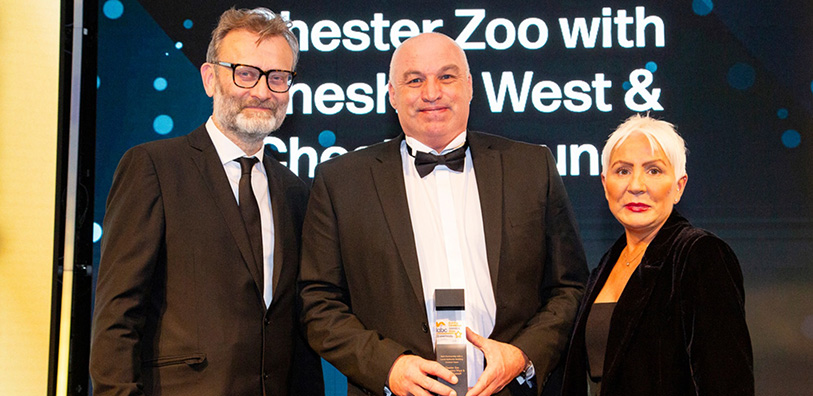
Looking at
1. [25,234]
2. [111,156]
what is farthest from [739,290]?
[25,234]

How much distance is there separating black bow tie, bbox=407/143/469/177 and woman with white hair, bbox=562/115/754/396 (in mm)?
560

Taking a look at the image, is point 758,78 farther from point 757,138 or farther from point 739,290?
point 739,290

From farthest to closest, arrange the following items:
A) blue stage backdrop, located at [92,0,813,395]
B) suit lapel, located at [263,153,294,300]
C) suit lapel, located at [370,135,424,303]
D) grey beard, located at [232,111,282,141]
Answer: blue stage backdrop, located at [92,0,813,395] → grey beard, located at [232,111,282,141] → suit lapel, located at [263,153,294,300] → suit lapel, located at [370,135,424,303]

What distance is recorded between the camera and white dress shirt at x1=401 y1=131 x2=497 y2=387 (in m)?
2.65

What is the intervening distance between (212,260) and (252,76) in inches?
30.9

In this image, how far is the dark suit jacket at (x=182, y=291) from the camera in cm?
245

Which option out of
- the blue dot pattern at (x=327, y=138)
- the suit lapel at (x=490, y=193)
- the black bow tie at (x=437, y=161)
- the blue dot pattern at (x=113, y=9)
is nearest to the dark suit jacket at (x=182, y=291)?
the black bow tie at (x=437, y=161)

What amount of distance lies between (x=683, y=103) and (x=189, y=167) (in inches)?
119

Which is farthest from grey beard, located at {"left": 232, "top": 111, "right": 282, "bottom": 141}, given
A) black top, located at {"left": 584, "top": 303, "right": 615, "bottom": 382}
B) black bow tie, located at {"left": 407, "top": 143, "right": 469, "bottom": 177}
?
black top, located at {"left": 584, "top": 303, "right": 615, "bottom": 382}

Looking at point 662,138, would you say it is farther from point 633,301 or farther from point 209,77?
point 209,77

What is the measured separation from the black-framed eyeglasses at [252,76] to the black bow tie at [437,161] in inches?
26.0

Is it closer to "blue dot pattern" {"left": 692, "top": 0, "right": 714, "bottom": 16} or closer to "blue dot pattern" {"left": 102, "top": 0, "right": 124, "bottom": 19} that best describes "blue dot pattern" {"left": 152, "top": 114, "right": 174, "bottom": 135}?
"blue dot pattern" {"left": 102, "top": 0, "right": 124, "bottom": 19}

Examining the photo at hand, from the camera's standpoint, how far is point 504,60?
4.43 m

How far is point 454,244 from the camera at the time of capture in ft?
8.82
